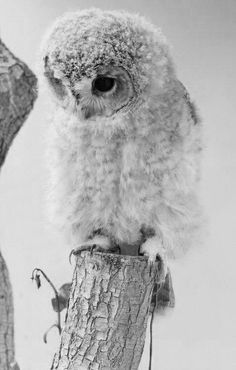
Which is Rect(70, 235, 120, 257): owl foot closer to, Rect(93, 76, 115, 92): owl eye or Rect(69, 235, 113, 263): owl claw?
Rect(69, 235, 113, 263): owl claw

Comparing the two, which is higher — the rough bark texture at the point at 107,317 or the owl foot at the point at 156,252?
the owl foot at the point at 156,252

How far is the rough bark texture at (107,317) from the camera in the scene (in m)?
1.12

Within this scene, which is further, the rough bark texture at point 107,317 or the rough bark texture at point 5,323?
the rough bark texture at point 107,317

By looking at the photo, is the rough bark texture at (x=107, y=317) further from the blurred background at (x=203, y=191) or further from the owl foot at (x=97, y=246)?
the blurred background at (x=203, y=191)

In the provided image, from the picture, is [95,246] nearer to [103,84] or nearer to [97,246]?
[97,246]

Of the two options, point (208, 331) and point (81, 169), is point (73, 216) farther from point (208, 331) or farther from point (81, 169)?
point (208, 331)

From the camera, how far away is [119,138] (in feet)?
4.01

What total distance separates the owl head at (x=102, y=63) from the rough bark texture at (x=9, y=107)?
0.82ft

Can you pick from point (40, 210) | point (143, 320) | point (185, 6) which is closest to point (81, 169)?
point (143, 320)

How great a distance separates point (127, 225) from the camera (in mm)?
1281

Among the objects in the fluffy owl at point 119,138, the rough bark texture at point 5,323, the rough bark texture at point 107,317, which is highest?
the fluffy owl at point 119,138

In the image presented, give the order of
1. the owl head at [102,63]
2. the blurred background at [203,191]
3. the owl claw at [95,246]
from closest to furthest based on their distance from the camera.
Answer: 1. the owl head at [102,63]
2. the owl claw at [95,246]
3. the blurred background at [203,191]

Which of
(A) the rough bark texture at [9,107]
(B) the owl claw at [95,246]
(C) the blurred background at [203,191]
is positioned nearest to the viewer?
(A) the rough bark texture at [9,107]

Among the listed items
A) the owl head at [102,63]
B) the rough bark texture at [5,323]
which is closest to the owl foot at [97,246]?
the owl head at [102,63]
